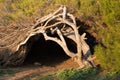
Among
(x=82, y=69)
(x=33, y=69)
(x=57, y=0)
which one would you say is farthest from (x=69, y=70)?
Result: (x=57, y=0)

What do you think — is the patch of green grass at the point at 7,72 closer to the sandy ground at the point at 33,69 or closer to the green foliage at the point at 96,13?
the sandy ground at the point at 33,69

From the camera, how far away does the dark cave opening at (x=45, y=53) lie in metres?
13.2

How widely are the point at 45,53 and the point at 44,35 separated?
3152 millimetres

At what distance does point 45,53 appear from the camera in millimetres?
14469

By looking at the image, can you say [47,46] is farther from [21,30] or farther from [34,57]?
A: [21,30]

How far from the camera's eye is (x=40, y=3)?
1238 cm

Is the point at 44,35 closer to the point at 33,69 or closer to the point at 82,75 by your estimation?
the point at 33,69

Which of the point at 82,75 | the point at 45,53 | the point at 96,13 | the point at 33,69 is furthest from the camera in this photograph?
the point at 45,53

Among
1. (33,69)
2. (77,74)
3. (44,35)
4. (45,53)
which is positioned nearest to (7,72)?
(33,69)

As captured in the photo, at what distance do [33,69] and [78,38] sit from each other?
185cm

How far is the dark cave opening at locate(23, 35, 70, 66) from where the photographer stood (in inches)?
522

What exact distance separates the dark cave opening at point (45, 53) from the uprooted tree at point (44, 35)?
47.9 inches

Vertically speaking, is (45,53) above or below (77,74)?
above

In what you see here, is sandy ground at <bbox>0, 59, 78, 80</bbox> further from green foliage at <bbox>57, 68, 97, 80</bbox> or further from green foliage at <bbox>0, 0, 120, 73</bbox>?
green foliage at <bbox>0, 0, 120, 73</bbox>
